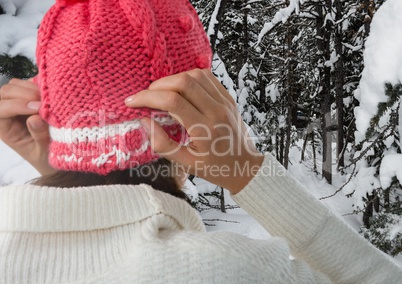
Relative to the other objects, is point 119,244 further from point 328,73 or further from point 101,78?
point 328,73

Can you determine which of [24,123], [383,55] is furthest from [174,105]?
[383,55]

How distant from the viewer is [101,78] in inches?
46.1

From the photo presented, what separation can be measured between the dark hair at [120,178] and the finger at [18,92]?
0.99 ft

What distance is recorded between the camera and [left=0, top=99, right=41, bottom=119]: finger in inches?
50.7

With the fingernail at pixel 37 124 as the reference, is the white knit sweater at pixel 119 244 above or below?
below

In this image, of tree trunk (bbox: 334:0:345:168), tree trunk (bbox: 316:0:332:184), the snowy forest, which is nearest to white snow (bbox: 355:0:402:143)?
the snowy forest

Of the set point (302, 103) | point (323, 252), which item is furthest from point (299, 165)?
point (323, 252)

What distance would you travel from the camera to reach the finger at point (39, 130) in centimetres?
129

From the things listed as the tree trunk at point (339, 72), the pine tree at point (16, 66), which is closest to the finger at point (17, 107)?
the pine tree at point (16, 66)

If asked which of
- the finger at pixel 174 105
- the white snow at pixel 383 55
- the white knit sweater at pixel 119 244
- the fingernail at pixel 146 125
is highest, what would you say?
the white snow at pixel 383 55

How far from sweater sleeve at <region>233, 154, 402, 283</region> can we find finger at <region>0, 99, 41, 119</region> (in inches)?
30.7

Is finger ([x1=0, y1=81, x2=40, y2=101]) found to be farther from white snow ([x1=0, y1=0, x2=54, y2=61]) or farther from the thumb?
white snow ([x1=0, y1=0, x2=54, y2=61])

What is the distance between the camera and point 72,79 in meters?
1.17

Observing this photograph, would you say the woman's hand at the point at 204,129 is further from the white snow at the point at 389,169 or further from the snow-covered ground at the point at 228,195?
the white snow at the point at 389,169
